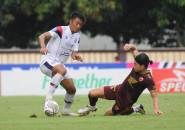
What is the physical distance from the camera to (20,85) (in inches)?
1150

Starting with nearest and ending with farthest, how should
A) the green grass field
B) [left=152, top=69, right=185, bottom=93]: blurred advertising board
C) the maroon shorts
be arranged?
1. the green grass field
2. the maroon shorts
3. [left=152, top=69, right=185, bottom=93]: blurred advertising board

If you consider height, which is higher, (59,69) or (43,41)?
(43,41)

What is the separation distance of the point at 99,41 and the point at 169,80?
24.5 metres

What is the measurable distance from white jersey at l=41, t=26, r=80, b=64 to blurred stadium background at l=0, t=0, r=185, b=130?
167 inches

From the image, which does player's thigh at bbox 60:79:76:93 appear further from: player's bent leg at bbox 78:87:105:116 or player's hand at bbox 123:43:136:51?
player's hand at bbox 123:43:136:51

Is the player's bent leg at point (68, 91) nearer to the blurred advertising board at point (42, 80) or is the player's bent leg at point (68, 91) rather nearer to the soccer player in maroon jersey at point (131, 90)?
the soccer player in maroon jersey at point (131, 90)

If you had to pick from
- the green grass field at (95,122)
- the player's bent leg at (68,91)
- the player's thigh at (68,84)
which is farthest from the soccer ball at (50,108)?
the player's thigh at (68,84)

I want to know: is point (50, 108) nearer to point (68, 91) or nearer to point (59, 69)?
point (59, 69)

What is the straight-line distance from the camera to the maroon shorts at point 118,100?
1600 cm

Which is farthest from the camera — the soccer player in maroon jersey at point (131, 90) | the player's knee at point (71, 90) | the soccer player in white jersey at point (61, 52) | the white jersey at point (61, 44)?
the player's knee at point (71, 90)

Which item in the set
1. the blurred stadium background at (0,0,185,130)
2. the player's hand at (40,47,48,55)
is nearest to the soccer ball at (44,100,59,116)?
the player's hand at (40,47,48,55)

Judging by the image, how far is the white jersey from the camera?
16.6 meters

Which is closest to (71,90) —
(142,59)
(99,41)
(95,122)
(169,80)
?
(142,59)

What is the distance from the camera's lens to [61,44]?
16.7 m
